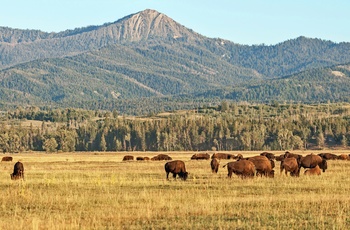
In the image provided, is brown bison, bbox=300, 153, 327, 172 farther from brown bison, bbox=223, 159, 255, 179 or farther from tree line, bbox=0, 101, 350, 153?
tree line, bbox=0, 101, 350, 153

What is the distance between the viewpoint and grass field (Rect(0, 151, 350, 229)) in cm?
2369

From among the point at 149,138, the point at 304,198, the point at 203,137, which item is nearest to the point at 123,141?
the point at 149,138

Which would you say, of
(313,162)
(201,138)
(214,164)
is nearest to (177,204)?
(214,164)

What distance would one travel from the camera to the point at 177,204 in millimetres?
28656

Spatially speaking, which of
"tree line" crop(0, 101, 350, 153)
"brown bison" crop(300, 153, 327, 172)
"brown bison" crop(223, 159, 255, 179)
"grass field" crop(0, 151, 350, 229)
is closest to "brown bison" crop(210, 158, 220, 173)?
"brown bison" crop(300, 153, 327, 172)

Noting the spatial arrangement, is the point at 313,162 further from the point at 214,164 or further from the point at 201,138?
the point at 201,138

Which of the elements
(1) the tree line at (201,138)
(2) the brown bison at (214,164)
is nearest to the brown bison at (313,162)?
(2) the brown bison at (214,164)

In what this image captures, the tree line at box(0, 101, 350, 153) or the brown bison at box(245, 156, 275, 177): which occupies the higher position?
the tree line at box(0, 101, 350, 153)

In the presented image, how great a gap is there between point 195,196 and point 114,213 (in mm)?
5896

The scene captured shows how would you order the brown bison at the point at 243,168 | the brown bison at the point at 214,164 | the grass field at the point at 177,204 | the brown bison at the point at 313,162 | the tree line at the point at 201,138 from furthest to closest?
the tree line at the point at 201,138
the brown bison at the point at 313,162
the brown bison at the point at 214,164
the brown bison at the point at 243,168
the grass field at the point at 177,204

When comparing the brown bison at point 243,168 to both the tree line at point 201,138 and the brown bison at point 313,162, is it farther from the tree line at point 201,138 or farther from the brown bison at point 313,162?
the tree line at point 201,138

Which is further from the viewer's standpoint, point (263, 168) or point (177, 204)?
point (263, 168)

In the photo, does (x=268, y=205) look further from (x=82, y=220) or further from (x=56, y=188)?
(x=56, y=188)

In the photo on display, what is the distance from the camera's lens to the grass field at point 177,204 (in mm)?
23688
